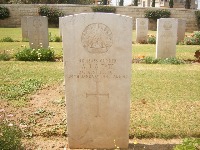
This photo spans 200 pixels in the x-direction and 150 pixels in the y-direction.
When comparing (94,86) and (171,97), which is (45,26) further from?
(94,86)

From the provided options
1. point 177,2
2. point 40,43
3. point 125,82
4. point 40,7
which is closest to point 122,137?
point 125,82

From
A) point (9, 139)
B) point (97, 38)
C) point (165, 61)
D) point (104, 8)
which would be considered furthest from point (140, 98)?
point (104, 8)

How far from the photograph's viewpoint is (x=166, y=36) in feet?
37.4

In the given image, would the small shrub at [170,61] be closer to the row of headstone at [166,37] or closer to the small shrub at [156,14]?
the row of headstone at [166,37]

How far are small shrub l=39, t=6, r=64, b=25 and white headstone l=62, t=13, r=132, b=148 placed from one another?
99.9 feet

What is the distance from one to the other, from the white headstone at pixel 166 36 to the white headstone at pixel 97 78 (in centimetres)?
799

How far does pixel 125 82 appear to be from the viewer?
12.7ft

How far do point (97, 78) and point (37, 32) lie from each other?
938cm

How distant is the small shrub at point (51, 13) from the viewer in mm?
32938

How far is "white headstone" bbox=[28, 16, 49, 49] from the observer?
1262 centimetres

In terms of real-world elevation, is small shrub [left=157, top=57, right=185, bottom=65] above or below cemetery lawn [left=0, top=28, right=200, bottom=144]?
above

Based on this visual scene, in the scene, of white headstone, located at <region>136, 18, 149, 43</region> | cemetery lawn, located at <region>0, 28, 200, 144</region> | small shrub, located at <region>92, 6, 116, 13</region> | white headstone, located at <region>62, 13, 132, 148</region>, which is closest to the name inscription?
white headstone, located at <region>62, 13, 132, 148</region>

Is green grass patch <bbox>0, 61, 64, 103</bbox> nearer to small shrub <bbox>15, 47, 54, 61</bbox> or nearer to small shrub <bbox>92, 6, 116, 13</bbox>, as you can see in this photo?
small shrub <bbox>15, 47, 54, 61</bbox>

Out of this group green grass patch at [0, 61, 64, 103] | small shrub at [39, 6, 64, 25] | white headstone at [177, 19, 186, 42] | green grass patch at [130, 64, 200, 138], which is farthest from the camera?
small shrub at [39, 6, 64, 25]
